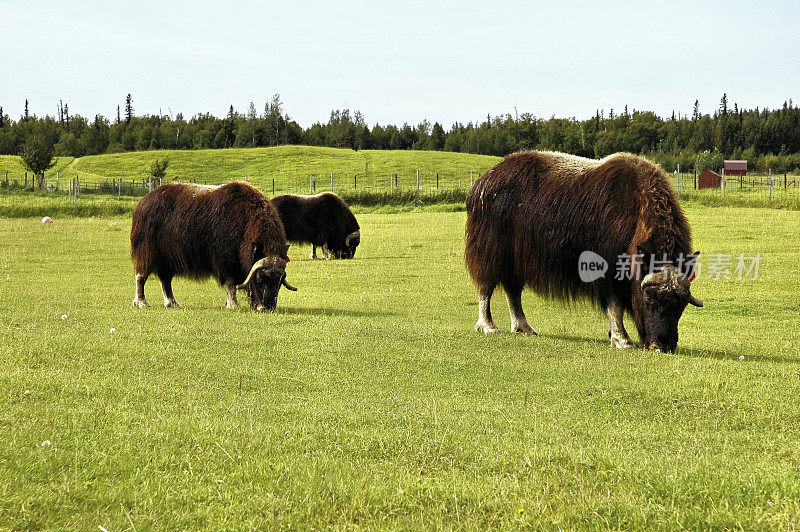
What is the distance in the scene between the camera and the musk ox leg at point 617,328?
10.6m

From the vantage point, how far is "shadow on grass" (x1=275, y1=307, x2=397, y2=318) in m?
13.6

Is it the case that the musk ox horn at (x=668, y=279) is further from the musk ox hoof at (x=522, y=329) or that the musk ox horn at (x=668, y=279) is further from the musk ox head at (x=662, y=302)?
the musk ox hoof at (x=522, y=329)

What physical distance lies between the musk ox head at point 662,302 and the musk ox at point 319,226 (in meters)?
18.6

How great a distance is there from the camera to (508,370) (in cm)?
882

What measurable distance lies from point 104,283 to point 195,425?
1480cm

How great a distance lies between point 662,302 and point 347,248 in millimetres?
19144

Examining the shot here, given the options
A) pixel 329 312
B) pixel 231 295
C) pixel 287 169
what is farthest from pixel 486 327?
pixel 287 169

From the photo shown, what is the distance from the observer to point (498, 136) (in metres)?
144

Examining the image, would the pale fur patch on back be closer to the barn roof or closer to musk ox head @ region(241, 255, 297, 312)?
musk ox head @ region(241, 255, 297, 312)

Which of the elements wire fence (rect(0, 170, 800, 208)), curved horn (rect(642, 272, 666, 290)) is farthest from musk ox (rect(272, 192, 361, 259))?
curved horn (rect(642, 272, 666, 290))

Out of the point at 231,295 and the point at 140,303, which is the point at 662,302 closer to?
the point at 231,295

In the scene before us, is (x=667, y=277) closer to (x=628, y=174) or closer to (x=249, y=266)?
(x=628, y=174)

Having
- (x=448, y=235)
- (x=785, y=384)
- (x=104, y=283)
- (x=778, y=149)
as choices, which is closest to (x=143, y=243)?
(x=104, y=283)

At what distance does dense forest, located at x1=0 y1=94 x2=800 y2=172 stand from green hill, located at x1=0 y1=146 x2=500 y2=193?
32.1 metres
